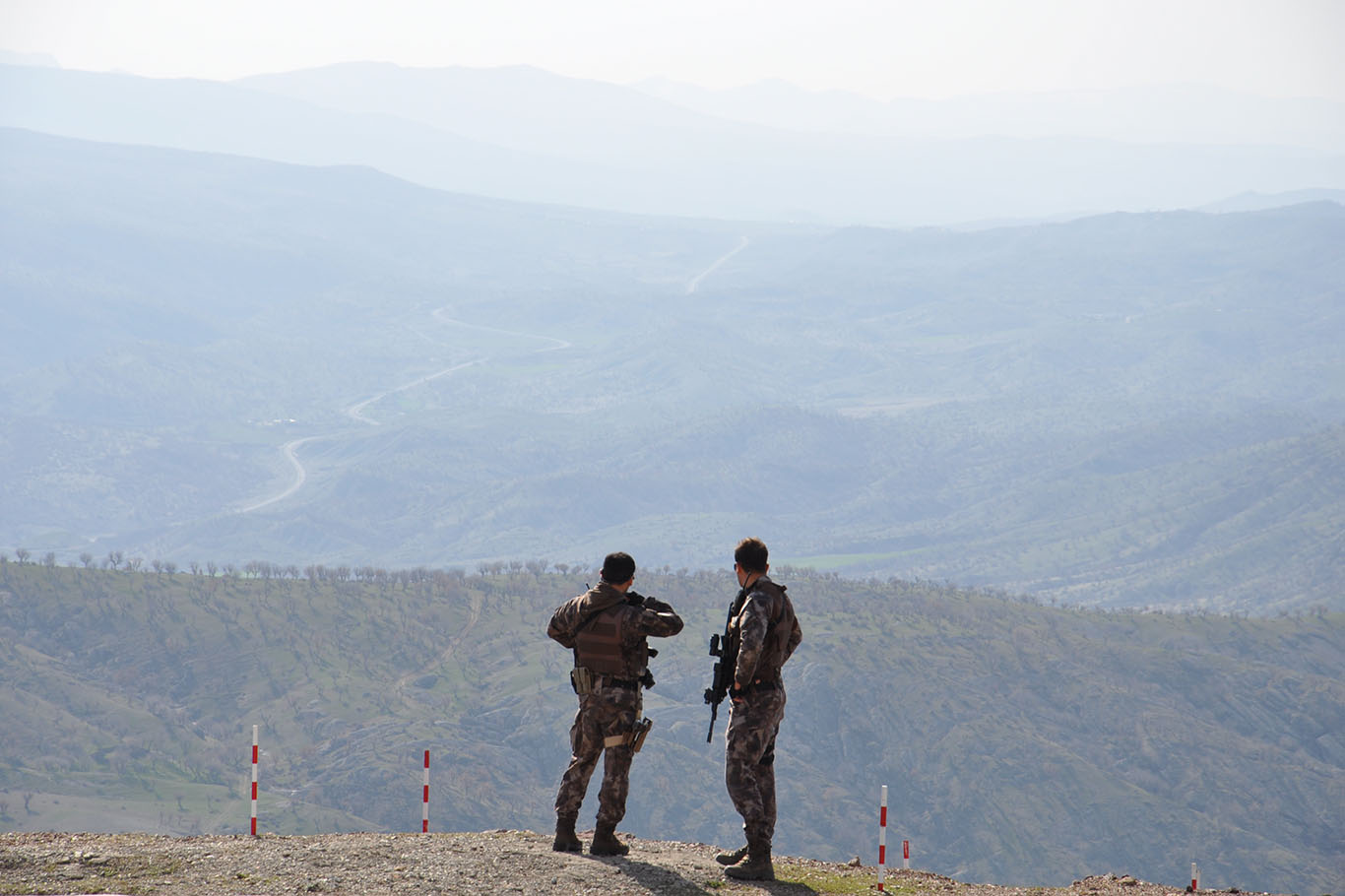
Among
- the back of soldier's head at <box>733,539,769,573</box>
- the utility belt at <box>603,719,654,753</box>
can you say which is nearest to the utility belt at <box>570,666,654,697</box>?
the utility belt at <box>603,719,654,753</box>

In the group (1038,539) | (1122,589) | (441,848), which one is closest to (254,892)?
(441,848)

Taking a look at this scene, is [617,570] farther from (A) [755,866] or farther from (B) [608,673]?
(A) [755,866]

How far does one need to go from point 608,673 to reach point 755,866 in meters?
2.00

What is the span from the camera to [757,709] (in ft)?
40.0

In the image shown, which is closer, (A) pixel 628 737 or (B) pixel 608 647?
(B) pixel 608 647

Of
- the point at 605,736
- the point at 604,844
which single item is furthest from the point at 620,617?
the point at 604,844

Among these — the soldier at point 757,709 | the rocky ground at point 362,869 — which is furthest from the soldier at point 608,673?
the soldier at point 757,709

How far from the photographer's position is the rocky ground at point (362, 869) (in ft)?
37.9

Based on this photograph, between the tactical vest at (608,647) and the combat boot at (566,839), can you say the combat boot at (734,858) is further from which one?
the tactical vest at (608,647)

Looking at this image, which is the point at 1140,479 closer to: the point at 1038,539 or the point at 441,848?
the point at 1038,539

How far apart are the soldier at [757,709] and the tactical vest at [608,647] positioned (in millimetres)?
883

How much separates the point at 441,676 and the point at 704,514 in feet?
355

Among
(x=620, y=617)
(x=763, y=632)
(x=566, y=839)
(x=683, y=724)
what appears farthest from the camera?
(x=683, y=724)

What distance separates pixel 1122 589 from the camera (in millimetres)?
124625
